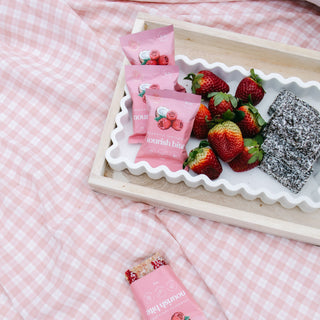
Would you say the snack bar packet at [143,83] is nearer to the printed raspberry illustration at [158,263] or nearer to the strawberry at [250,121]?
the strawberry at [250,121]

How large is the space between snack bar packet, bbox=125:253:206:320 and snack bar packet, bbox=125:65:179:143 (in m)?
0.38

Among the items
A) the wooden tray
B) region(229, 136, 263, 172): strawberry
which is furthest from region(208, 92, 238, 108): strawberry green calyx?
the wooden tray

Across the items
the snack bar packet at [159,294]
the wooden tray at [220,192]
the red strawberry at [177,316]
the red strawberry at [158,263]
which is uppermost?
the wooden tray at [220,192]

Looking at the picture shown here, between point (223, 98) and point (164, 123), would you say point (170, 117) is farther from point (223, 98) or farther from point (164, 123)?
point (223, 98)

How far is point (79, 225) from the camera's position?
1143 millimetres

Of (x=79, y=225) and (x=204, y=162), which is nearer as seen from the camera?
(x=204, y=162)

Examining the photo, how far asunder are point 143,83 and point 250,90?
302 mm

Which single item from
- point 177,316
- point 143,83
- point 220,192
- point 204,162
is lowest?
point 177,316

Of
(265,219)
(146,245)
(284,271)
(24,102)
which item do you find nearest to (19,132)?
(24,102)

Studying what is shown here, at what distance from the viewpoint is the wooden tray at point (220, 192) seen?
1.04m

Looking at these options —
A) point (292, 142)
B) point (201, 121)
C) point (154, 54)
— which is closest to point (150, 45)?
point (154, 54)

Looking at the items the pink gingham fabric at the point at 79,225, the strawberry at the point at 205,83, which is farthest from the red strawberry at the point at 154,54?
the pink gingham fabric at the point at 79,225

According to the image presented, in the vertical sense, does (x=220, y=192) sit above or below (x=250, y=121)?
below

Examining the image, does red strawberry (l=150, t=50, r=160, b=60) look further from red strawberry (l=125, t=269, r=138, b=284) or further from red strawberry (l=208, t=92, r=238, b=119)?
red strawberry (l=125, t=269, r=138, b=284)
